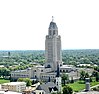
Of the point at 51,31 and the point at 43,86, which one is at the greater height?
the point at 51,31

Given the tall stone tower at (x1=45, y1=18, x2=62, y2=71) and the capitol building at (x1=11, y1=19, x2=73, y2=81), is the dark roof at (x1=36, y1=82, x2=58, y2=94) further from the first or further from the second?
the tall stone tower at (x1=45, y1=18, x2=62, y2=71)

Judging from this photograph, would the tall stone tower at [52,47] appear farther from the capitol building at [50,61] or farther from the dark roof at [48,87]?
the dark roof at [48,87]

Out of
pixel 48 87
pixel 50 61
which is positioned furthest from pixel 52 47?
pixel 48 87

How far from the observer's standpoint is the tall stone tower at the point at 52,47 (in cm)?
10188

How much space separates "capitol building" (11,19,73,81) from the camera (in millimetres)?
98312

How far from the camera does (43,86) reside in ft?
217

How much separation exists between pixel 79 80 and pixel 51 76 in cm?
663

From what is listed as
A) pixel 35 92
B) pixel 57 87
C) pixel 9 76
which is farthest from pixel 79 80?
pixel 35 92

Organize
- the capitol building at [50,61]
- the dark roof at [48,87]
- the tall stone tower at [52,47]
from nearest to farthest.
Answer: the dark roof at [48,87] < the capitol building at [50,61] < the tall stone tower at [52,47]

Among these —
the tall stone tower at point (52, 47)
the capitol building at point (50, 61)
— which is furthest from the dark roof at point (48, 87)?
the tall stone tower at point (52, 47)

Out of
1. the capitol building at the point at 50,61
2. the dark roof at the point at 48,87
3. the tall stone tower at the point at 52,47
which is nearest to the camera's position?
the dark roof at the point at 48,87

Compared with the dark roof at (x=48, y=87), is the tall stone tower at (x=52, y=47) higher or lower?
higher

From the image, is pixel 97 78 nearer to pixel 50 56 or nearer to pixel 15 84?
pixel 50 56

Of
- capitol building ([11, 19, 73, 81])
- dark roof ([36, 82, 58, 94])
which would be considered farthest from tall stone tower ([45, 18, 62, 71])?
dark roof ([36, 82, 58, 94])
